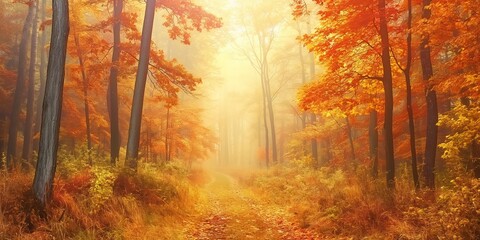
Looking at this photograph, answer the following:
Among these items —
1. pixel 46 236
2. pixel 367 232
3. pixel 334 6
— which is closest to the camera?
pixel 46 236

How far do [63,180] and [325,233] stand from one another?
626 centimetres

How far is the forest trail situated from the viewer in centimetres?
835

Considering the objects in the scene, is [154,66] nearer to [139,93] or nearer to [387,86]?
[139,93]

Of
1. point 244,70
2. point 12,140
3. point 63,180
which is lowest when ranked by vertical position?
point 63,180

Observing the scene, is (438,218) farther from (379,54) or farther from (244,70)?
(244,70)

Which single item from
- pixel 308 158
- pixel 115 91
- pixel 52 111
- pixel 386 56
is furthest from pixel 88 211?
pixel 308 158

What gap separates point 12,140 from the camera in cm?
1930

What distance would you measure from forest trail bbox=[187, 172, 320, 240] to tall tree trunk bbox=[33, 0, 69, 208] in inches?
130

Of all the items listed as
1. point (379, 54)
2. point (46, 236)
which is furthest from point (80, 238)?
point (379, 54)

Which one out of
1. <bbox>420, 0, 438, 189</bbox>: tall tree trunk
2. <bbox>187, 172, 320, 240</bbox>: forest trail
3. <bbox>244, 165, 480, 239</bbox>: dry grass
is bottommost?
<bbox>187, 172, 320, 240</bbox>: forest trail

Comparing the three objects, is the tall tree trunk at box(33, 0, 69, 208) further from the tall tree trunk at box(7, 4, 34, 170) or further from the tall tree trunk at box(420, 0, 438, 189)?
the tall tree trunk at box(7, 4, 34, 170)

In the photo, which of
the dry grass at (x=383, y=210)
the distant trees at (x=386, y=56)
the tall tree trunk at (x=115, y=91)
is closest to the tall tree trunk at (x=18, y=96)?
the tall tree trunk at (x=115, y=91)

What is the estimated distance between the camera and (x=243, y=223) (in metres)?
9.56

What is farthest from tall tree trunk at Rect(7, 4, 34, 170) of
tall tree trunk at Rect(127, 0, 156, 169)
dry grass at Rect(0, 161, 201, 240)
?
dry grass at Rect(0, 161, 201, 240)
